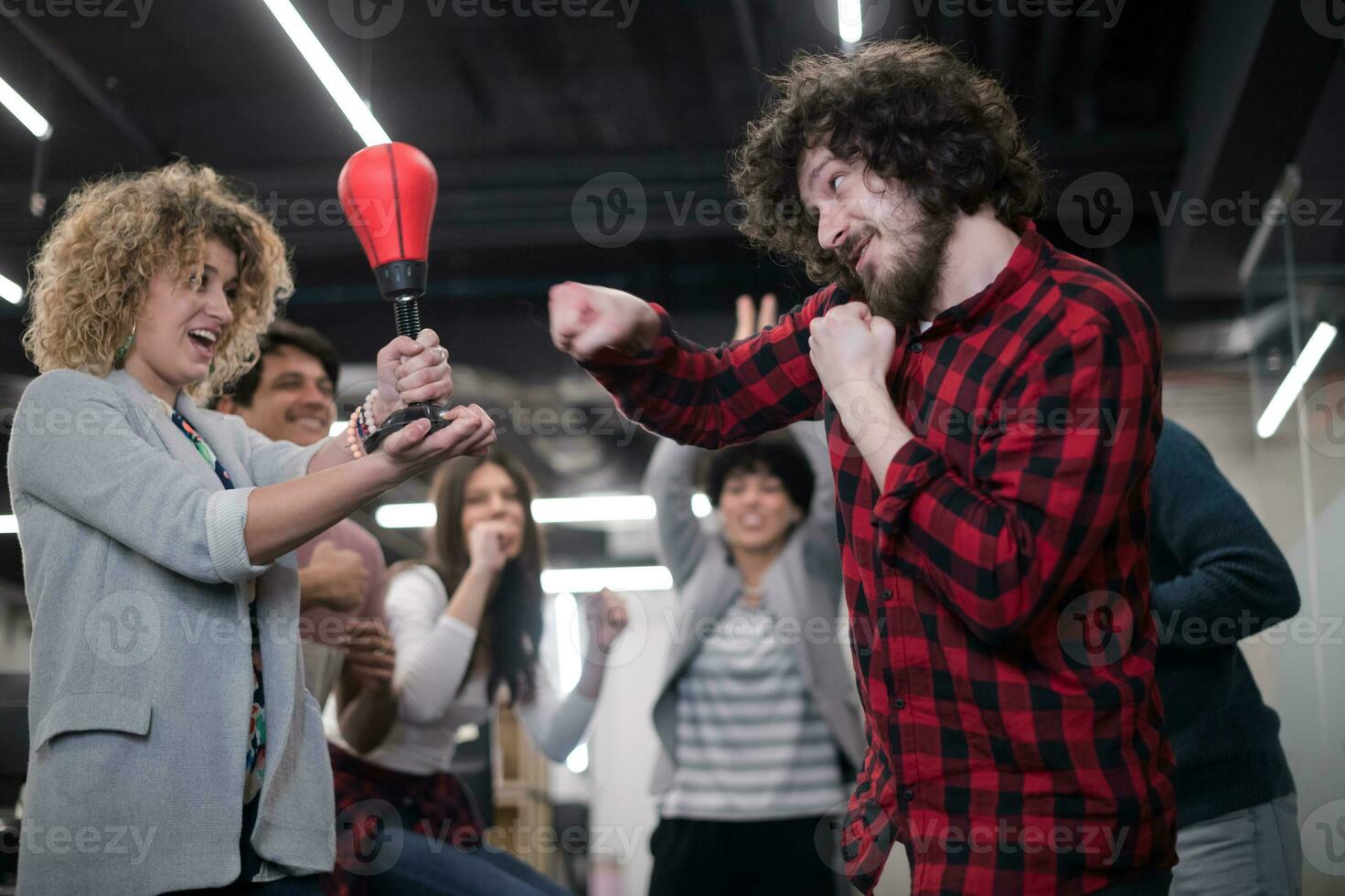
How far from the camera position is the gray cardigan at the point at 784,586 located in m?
3.37

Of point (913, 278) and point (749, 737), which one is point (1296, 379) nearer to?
point (749, 737)

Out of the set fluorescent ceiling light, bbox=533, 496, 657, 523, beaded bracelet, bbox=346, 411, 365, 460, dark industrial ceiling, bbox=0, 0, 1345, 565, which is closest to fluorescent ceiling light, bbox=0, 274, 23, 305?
dark industrial ceiling, bbox=0, 0, 1345, 565

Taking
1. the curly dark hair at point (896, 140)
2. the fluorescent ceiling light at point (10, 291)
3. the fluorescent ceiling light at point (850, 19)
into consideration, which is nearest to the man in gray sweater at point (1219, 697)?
the curly dark hair at point (896, 140)

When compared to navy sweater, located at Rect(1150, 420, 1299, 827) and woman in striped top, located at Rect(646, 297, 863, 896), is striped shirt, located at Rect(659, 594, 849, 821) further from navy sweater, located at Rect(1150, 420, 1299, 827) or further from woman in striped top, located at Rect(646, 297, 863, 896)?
navy sweater, located at Rect(1150, 420, 1299, 827)

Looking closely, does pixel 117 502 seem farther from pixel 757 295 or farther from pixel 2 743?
pixel 757 295

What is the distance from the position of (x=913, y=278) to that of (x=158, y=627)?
3.57 feet

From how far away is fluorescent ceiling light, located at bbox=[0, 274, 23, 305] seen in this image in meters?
4.61

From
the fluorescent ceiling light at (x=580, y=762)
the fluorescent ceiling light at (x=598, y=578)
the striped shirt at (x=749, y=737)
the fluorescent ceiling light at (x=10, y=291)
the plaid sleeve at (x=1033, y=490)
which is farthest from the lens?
the fluorescent ceiling light at (x=598, y=578)

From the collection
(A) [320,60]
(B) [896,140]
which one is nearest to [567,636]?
(A) [320,60]

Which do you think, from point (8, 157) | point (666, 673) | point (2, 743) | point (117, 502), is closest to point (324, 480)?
point (117, 502)

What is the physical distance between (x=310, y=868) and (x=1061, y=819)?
98 centimetres

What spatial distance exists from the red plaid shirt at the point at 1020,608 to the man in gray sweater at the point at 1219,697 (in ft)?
3.03

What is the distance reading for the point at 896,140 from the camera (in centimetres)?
164

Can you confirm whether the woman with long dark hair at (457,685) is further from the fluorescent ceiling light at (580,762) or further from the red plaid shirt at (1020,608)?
the fluorescent ceiling light at (580,762)
